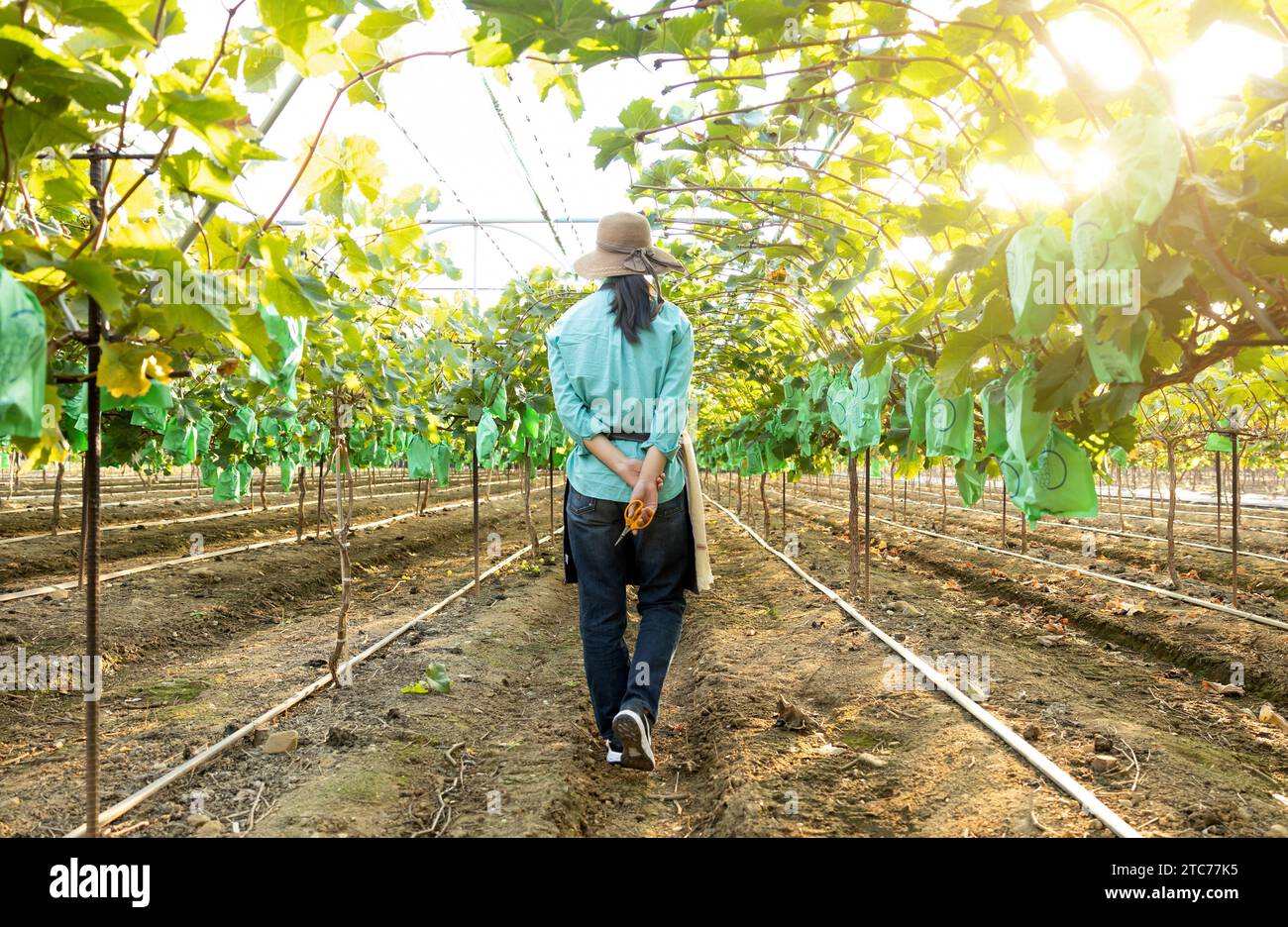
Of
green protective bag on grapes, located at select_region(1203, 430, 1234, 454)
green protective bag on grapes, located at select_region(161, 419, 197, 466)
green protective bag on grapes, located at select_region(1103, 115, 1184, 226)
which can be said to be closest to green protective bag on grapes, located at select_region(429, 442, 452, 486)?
green protective bag on grapes, located at select_region(161, 419, 197, 466)

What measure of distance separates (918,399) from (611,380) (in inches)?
40.2

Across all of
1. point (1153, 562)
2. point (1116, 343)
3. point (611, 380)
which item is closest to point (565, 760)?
point (611, 380)

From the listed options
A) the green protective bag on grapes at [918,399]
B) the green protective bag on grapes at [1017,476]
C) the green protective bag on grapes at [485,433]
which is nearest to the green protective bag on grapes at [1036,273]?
the green protective bag on grapes at [1017,476]

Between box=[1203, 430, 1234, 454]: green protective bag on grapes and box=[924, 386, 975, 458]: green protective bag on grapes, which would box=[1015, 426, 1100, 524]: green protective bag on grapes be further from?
box=[1203, 430, 1234, 454]: green protective bag on grapes

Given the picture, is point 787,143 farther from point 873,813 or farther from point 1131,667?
point 1131,667

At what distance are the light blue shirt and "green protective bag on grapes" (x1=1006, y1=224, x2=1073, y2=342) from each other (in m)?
1.28

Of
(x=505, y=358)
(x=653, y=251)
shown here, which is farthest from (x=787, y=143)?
(x=505, y=358)

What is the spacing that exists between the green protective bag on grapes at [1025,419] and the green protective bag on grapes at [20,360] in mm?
1755

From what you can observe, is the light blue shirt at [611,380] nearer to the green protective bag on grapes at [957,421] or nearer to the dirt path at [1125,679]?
the green protective bag on grapes at [957,421]

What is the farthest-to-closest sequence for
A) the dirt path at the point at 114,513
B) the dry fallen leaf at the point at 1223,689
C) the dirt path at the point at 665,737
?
the dirt path at the point at 114,513, the dry fallen leaf at the point at 1223,689, the dirt path at the point at 665,737

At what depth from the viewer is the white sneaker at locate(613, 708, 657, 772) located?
2701 millimetres

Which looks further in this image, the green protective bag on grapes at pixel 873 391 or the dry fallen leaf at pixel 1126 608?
the dry fallen leaf at pixel 1126 608

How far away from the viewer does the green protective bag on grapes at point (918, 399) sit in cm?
271
